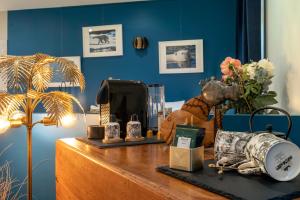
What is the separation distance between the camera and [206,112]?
128 cm

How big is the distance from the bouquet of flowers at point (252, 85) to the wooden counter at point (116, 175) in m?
0.35

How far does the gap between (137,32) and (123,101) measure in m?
2.92

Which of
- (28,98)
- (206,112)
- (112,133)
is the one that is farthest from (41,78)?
(206,112)

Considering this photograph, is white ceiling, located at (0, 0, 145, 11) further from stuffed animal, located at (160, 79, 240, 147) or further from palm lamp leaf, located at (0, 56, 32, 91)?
Result: stuffed animal, located at (160, 79, 240, 147)

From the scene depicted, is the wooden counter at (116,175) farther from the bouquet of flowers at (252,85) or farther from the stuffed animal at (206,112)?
the bouquet of flowers at (252,85)

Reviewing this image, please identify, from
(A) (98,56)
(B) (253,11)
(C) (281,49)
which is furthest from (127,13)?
(C) (281,49)

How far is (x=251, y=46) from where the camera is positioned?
→ 86.9 inches

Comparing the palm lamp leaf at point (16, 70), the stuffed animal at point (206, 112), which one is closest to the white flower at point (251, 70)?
the stuffed animal at point (206, 112)

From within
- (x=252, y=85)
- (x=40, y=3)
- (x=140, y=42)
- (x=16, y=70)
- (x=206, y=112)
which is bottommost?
(x=206, y=112)

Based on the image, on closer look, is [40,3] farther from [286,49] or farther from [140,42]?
[286,49]

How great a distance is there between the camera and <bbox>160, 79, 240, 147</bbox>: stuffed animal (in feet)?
3.63

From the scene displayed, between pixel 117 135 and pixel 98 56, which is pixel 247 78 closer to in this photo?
pixel 117 135

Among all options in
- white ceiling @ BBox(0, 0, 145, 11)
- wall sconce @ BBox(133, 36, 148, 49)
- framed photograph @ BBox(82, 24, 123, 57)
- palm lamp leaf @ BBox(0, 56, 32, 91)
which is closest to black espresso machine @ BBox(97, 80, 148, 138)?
palm lamp leaf @ BBox(0, 56, 32, 91)

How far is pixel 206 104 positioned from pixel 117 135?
0.42 metres
